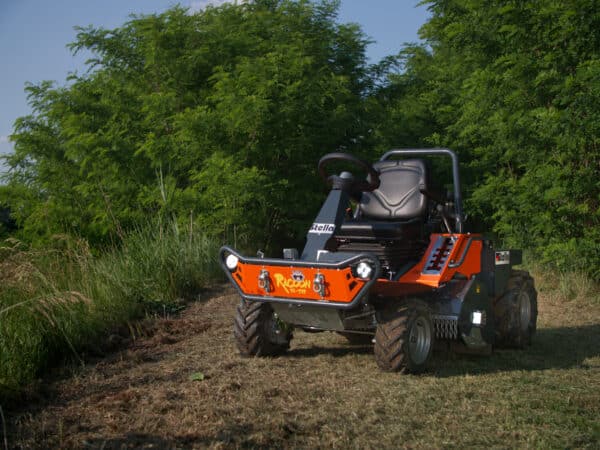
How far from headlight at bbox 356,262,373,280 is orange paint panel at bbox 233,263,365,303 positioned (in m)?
0.05

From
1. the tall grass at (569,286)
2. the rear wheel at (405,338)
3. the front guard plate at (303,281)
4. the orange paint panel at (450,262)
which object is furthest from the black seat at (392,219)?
the tall grass at (569,286)

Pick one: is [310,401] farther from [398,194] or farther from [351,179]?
[398,194]

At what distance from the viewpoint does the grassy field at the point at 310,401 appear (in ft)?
14.7

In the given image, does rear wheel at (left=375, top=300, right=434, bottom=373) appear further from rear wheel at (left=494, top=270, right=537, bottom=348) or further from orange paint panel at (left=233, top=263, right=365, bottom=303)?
rear wheel at (left=494, top=270, right=537, bottom=348)

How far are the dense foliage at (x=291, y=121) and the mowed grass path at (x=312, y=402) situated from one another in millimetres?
4639

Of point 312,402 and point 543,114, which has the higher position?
point 543,114

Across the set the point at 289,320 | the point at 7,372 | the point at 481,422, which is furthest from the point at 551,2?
the point at 7,372

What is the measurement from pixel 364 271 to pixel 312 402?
1020 millimetres

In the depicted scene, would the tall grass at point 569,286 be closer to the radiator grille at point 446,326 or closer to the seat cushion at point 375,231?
the radiator grille at point 446,326

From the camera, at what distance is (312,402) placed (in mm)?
5184

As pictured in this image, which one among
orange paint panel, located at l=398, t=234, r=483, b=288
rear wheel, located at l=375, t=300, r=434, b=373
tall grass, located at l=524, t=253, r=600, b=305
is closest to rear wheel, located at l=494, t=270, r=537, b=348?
orange paint panel, located at l=398, t=234, r=483, b=288

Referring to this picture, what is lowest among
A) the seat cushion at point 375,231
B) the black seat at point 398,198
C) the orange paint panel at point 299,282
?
the orange paint panel at point 299,282

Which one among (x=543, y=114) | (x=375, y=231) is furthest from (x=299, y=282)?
(x=543, y=114)

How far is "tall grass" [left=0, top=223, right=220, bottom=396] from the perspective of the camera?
632cm
